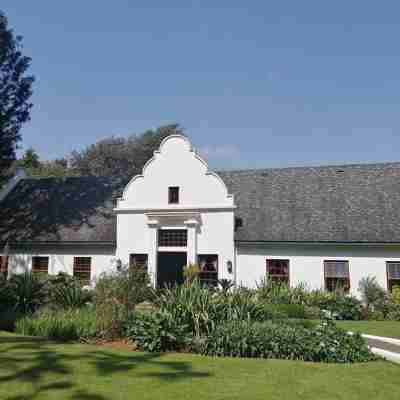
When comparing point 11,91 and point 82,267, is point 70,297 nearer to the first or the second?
A: point 82,267

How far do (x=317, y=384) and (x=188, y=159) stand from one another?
48.4 feet

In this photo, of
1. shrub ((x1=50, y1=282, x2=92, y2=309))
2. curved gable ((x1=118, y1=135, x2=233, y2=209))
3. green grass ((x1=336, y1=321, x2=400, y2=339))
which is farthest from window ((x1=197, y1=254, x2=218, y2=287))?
green grass ((x1=336, y1=321, x2=400, y2=339))

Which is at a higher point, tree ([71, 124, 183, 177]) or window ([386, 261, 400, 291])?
tree ([71, 124, 183, 177])

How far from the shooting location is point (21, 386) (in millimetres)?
6195

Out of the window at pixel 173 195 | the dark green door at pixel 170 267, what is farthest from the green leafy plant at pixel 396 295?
the window at pixel 173 195

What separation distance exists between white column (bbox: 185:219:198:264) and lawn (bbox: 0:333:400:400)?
10.8 m

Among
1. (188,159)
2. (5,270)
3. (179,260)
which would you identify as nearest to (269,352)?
(179,260)

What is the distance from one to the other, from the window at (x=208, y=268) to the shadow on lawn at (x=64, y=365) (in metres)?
10.7

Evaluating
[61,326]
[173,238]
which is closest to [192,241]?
[173,238]

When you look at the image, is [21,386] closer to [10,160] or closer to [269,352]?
[269,352]

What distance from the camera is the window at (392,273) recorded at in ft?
56.7

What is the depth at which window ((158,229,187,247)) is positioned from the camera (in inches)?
779

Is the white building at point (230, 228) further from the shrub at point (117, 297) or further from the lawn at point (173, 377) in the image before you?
the lawn at point (173, 377)

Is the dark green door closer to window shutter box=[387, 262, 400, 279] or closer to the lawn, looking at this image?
window shutter box=[387, 262, 400, 279]
